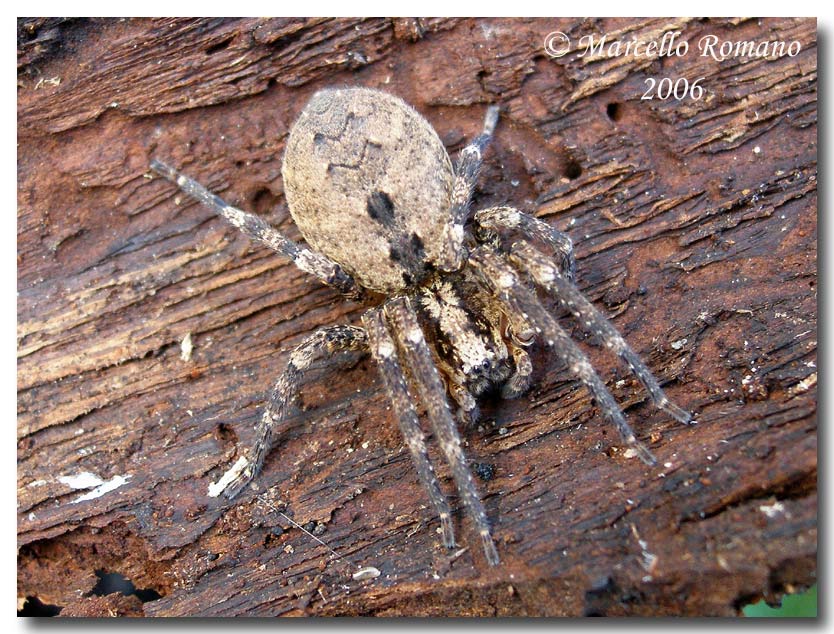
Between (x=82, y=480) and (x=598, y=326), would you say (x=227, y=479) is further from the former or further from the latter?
(x=598, y=326)

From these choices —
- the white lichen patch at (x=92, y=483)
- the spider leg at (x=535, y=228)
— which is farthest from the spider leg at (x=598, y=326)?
the white lichen patch at (x=92, y=483)

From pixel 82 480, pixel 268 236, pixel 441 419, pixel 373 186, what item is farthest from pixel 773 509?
pixel 82 480

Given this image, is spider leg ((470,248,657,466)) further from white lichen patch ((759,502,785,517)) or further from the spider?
white lichen patch ((759,502,785,517))

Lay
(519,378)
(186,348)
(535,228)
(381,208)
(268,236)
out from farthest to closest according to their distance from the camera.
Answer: (186,348) → (268,236) → (535,228) → (381,208) → (519,378)

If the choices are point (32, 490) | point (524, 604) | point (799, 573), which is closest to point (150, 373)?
point (32, 490)

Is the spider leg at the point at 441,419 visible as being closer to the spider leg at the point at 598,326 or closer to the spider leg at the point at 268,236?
the spider leg at the point at 268,236
